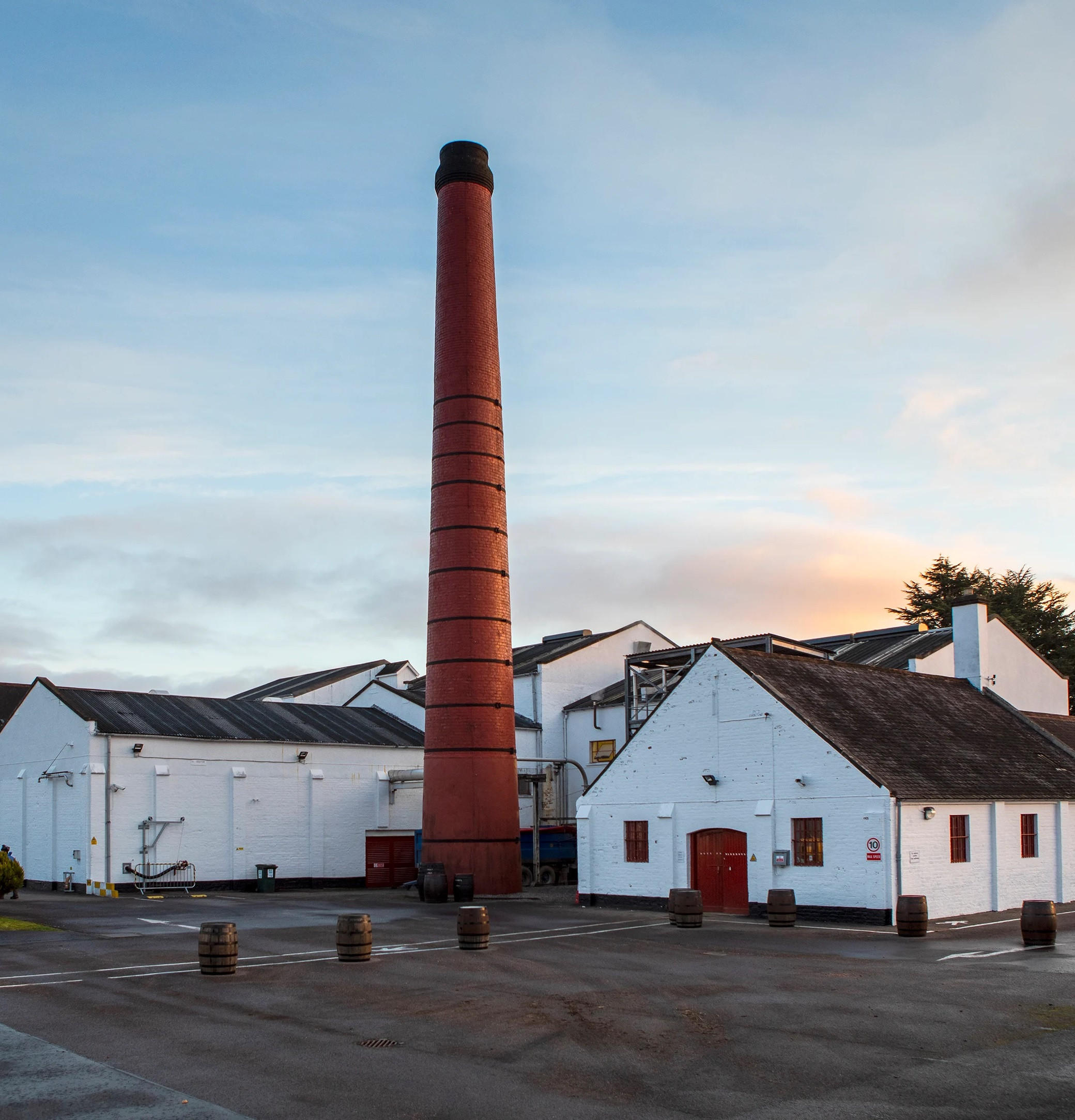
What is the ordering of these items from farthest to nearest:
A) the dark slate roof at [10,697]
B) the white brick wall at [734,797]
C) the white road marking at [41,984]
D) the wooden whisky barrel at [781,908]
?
1. the dark slate roof at [10,697]
2. the white brick wall at [734,797]
3. the wooden whisky barrel at [781,908]
4. the white road marking at [41,984]

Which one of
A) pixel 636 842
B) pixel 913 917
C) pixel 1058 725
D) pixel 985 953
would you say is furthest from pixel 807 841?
pixel 1058 725

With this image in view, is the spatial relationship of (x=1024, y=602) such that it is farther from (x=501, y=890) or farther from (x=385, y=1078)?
(x=385, y=1078)

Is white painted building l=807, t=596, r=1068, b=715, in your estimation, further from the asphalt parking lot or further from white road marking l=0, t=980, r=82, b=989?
white road marking l=0, t=980, r=82, b=989

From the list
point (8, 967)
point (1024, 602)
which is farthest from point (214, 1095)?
point (1024, 602)

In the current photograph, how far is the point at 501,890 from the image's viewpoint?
117 ft

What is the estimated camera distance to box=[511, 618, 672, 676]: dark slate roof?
51.6 meters

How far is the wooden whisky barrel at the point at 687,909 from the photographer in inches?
990

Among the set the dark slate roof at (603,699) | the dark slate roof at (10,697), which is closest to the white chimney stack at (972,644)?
the dark slate roof at (603,699)

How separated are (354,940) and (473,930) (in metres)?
2.83

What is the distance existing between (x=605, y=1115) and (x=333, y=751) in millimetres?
34343

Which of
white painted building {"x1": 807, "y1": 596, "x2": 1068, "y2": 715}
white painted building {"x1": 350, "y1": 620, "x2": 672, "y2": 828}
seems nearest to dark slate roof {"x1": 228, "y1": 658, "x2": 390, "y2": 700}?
white painted building {"x1": 350, "y1": 620, "x2": 672, "y2": 828}

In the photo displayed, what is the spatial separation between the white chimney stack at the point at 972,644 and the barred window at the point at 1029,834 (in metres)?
6.62

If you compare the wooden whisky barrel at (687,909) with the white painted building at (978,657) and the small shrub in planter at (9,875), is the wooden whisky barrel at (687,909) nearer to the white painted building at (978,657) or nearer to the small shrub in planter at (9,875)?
the white painted building at (978,657)

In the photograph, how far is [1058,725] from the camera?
125 feet
